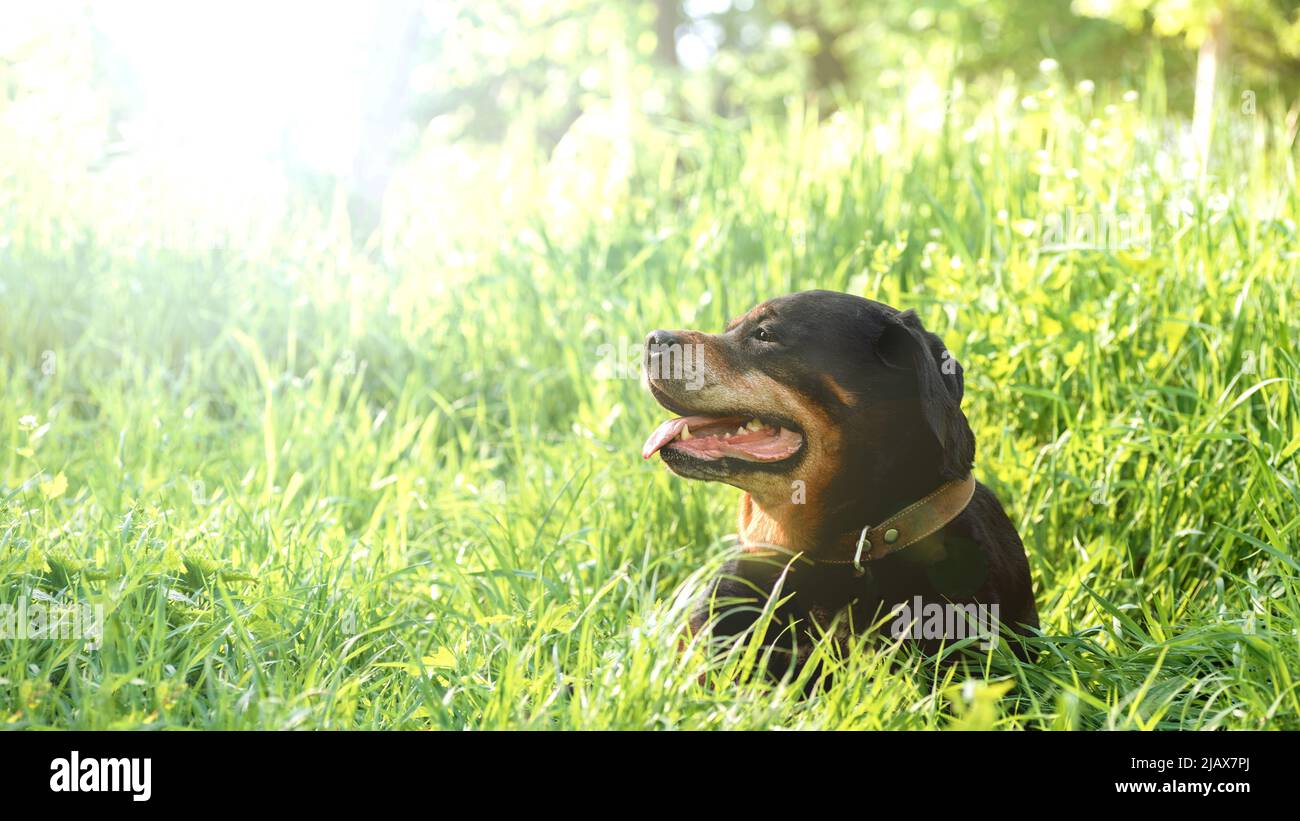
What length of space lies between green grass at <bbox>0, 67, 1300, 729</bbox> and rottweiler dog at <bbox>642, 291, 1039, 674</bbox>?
16 centimetres

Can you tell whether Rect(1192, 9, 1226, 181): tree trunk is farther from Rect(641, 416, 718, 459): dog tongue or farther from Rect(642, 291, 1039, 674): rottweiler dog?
Rect(641, 416, 718, 459): dog tongue

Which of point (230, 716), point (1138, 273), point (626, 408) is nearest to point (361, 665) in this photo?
point (230, 716)

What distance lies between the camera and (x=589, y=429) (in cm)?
460

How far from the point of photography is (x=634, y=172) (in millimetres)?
7266

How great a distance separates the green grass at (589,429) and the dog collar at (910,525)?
0.90 ft

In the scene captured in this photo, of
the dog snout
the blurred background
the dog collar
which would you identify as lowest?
the dog collar

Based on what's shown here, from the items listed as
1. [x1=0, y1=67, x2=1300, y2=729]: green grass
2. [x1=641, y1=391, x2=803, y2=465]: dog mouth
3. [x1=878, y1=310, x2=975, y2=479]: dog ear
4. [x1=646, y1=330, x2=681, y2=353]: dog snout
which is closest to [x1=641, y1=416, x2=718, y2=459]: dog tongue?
[x1=641, y1=391, x2=803, y2=465]: dog mouth

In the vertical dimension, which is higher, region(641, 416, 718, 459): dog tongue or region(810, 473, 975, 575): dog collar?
region(641, 416, 718, 459): dog tongue

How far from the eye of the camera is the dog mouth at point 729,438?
116 inches

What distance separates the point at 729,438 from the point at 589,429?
1655 millimetres

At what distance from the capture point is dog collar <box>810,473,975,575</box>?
2875mm
